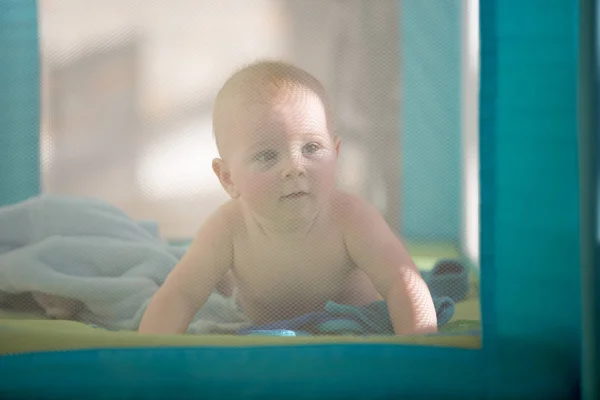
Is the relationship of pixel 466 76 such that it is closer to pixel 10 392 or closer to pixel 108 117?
pixel 108 117

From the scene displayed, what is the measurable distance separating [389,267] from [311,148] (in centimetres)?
18

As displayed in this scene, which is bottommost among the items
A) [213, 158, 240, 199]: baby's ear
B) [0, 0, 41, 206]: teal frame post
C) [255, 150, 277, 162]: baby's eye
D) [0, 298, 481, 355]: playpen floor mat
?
[0, 298, 481, 355]: playpen floor mat

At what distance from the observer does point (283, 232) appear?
1.06m

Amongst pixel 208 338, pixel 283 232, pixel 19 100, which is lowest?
pixel 208 338

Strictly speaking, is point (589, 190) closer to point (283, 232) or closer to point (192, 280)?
point (283, 232)

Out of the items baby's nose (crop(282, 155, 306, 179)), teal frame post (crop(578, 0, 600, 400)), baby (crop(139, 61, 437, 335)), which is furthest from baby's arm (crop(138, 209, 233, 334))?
teal frame post (crop(578, 0, 600, 400))

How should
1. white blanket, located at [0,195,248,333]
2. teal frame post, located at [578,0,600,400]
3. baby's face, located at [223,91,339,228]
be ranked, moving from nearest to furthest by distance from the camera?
teal frame post, located at [578,0,600,400] → baby's face, located at [223,91,339,228] → white blanket, located at [0,195,248,333]

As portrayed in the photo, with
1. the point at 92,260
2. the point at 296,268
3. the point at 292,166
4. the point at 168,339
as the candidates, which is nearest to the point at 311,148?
the point at 292,166

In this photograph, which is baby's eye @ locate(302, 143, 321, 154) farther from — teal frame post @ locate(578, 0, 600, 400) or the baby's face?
teal frame post @ locate(578, 0, 600, 400)

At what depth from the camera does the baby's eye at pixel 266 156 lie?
102cm

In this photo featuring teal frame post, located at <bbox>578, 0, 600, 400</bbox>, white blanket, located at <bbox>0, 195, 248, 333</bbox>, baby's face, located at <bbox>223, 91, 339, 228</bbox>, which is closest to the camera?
teal frame post, located at <bbox>578, 0, 600, 400</bbox>

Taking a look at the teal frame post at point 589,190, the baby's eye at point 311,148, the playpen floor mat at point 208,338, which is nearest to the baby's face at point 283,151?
the baby's eye at point 311,148

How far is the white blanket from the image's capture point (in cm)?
112

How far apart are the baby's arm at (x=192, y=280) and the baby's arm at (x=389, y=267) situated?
0.50ft
